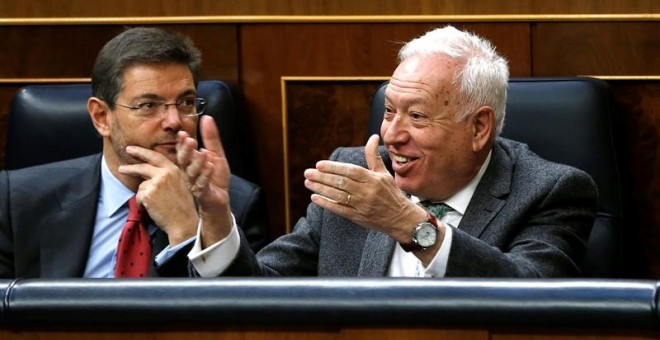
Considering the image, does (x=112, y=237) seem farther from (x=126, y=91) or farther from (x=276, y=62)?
(x=276, y=62)

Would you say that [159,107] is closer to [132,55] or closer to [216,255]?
[132,55]

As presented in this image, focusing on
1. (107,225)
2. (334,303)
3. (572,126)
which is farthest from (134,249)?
(334,303)

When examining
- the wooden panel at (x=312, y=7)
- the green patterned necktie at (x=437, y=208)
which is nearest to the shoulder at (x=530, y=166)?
the green patterned necktie at (x=437, y=208)

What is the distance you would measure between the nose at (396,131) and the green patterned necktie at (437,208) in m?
0.13

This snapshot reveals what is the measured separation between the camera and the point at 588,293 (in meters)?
1.37

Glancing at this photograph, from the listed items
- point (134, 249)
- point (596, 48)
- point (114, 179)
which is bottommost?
point (134, 249)

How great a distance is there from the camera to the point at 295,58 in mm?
2785

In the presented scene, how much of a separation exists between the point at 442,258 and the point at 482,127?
1.24ft

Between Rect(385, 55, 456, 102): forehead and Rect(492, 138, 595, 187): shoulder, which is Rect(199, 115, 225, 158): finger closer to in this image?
Rect(385, 55, 456, 102): forehead

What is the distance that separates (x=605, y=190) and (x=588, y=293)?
→ 0.99 m

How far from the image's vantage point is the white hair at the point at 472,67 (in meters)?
2.19

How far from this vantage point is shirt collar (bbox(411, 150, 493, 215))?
87.1 inches

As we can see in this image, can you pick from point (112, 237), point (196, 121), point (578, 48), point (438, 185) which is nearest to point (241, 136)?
point (196, 121)

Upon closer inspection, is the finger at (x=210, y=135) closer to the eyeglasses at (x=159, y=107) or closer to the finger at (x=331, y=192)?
the finger at (x=331, y=192)
